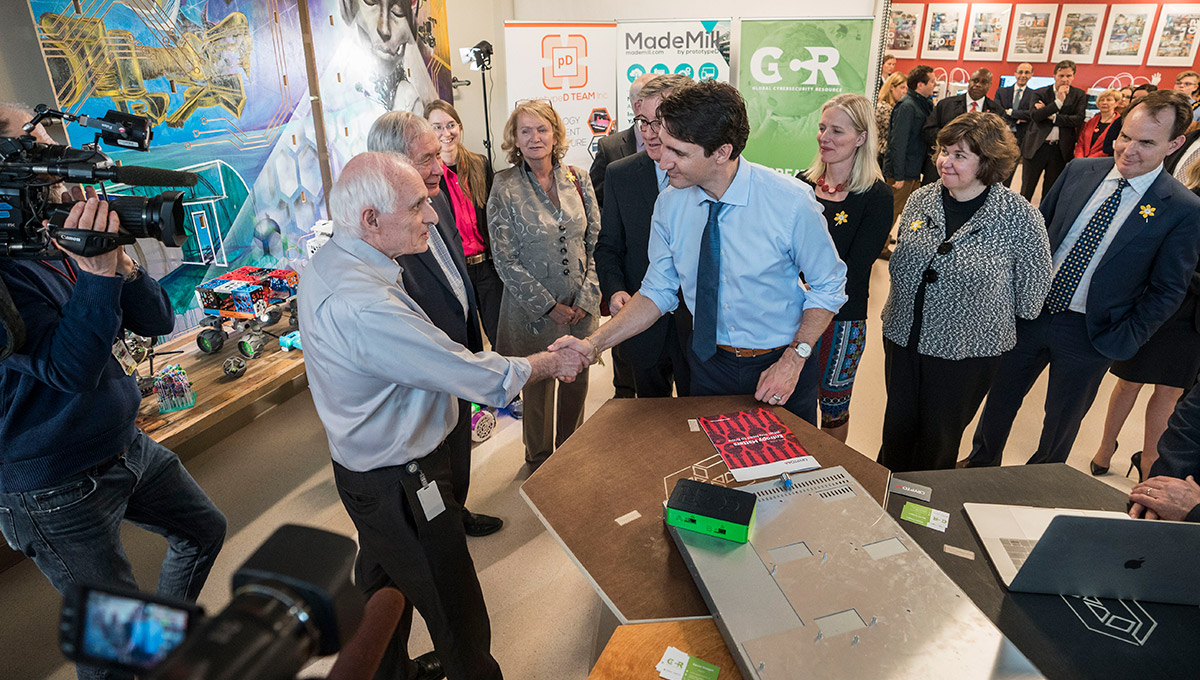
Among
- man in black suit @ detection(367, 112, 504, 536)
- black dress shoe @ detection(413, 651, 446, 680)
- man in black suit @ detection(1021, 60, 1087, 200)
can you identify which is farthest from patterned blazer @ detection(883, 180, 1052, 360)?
man in black suit @ detection(1021, 60, 1087, 200)

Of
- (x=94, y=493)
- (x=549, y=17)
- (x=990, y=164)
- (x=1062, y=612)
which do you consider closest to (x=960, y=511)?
(x=1062, y=612)

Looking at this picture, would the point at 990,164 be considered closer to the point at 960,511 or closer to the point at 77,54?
the point at 960,511

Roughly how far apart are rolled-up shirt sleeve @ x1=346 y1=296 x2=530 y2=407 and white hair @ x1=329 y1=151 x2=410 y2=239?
269 millimetres

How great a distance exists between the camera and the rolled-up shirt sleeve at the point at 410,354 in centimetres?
146

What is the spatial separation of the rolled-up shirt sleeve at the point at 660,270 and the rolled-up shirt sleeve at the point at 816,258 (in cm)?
41

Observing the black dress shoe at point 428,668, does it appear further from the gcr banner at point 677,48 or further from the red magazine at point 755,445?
the gcr banner at point 677,48

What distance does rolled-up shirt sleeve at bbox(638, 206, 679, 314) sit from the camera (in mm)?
2170

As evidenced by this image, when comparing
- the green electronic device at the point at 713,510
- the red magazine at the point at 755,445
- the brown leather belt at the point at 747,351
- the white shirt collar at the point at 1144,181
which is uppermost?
the white shirt collar at the point at 1144,181

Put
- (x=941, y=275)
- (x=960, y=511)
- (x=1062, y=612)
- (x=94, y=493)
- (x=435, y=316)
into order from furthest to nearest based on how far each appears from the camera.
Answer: (x=941, y=275)
(x=435, y=316)
(x=94, y=493)
(x=960, y=511)
(x=1062, y=612)

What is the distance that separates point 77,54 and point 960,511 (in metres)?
3.27

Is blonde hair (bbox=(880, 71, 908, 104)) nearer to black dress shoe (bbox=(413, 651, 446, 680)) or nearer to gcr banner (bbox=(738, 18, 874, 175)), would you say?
gcr banner (bbox=(738, 18, 874, 175))

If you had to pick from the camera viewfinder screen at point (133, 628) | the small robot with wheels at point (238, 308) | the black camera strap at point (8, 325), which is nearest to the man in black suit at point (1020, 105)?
the small robot with wheels at point (238, 308)

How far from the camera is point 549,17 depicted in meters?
5.52

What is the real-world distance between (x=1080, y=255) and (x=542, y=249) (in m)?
2.20
